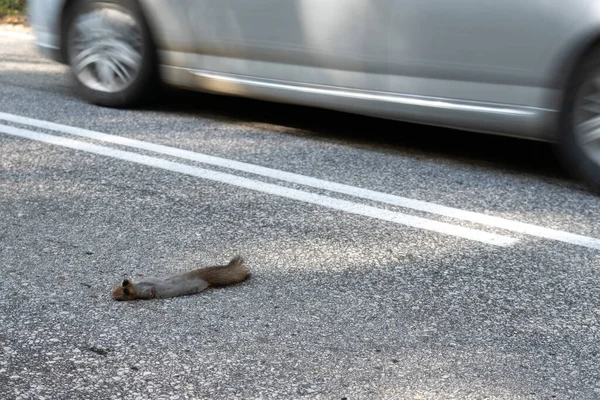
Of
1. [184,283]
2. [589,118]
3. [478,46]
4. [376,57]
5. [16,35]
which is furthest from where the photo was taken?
[16,35]

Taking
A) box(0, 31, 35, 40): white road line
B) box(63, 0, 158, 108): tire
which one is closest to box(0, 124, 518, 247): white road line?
box(63, 0, 158, 108): tire

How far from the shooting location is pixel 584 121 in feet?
16.1

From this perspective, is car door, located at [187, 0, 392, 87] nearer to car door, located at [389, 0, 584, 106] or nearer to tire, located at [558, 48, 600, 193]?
car door, located at [389, 0, 584, 106]

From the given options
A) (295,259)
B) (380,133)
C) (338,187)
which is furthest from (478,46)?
(295,259)

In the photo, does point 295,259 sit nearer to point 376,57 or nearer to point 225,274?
point 225,274

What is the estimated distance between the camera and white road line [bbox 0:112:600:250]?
4254 mm

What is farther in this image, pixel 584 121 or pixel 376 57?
pixel 376 57

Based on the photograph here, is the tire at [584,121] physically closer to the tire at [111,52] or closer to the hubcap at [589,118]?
the hubcap at [589,118]

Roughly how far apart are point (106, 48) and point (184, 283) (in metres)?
3.24

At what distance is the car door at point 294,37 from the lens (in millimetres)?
5355

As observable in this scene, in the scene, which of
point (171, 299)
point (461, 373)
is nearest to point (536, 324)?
point (461, 373)

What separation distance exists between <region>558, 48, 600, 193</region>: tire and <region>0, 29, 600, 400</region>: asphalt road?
0.48 feet

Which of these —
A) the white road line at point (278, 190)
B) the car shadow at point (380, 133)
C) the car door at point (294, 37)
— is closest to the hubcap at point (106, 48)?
the car shadow at point (380, 133)

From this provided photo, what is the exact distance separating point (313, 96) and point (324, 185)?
92cm
